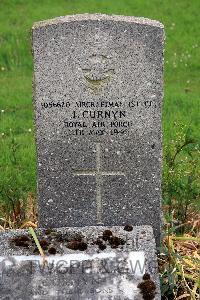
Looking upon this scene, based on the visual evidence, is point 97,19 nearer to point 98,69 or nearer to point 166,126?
point 98,69

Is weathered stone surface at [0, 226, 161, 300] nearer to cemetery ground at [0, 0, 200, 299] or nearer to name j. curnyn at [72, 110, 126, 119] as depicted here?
cemetery ground at [0, 0, 200, 299]

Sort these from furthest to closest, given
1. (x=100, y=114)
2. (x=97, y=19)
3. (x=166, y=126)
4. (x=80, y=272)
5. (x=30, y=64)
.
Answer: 1. (x=30, y=64)
2. (x=166, y=126)
3. (x=100, y=114)
4. (x=97, y=19)
5. (x=80, y=272)

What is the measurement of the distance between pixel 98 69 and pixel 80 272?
129cm

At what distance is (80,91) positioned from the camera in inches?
191

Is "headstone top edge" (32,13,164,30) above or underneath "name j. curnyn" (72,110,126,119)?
above

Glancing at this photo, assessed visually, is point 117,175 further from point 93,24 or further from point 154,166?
point 93,24

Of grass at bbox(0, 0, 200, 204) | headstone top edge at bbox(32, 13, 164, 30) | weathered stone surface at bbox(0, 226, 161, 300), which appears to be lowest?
weathered stone surface at bbox(0, 226, 161, 300)

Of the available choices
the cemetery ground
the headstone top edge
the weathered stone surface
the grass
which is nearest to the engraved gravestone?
the headstone top edge

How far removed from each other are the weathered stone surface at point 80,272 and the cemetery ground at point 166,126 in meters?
0.31

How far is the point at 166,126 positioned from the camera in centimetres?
741

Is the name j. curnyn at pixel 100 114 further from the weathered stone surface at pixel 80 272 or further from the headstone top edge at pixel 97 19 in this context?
the weathered stone surface at pixel 80 272

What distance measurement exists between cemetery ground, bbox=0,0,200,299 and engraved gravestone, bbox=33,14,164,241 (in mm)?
348

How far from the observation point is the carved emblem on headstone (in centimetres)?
477

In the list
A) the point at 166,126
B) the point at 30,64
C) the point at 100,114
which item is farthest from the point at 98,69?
the point at 30,64
